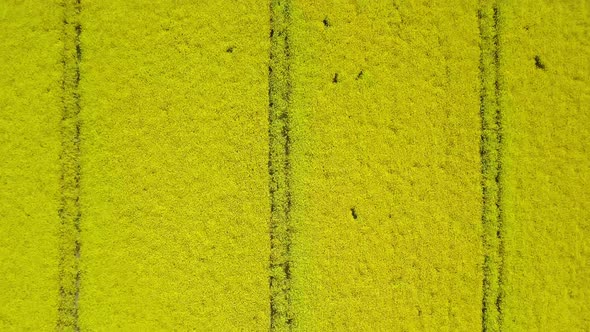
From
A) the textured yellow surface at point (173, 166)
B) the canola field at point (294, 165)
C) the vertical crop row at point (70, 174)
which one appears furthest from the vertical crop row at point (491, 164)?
the vertical crop row at point (70, 174)

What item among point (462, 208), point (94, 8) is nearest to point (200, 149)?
point (94, 8)

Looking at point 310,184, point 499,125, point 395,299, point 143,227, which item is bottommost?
point 395,299

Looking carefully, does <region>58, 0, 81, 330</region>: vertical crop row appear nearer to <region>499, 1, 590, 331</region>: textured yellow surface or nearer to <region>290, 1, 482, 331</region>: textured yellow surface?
<region>290, 1, 482, 331</region>: textured yellow surface

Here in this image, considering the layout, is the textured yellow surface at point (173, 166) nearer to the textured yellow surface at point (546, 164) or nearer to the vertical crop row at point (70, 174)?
the vertical crop row at point (70, 174)

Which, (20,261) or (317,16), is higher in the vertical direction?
(317,16)

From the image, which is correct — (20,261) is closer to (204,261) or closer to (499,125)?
(204,261)
